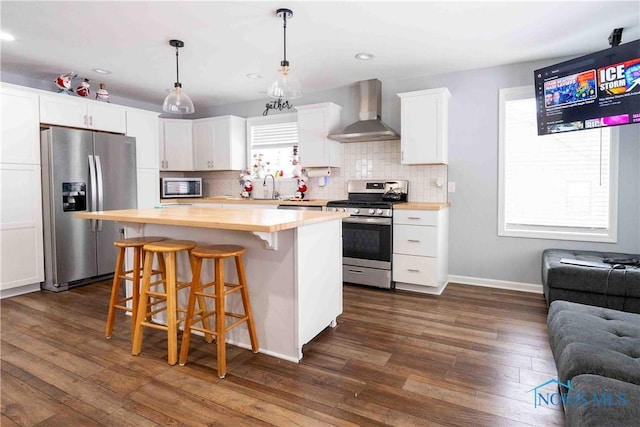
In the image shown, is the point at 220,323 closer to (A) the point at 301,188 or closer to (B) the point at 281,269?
(B) the point at 281,269

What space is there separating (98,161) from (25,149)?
65cm

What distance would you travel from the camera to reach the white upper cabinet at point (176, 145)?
18.6 ft

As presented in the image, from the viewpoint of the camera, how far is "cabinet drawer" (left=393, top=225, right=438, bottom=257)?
376cm

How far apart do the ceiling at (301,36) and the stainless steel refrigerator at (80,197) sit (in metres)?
0.84

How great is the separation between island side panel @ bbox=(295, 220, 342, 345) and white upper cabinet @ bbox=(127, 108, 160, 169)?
3242 mm

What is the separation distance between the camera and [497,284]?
4066 millimetres

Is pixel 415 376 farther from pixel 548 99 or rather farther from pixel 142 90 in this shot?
pixel 142 90

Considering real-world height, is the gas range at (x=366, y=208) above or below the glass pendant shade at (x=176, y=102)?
below

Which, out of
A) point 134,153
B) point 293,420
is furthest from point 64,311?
point 293,420

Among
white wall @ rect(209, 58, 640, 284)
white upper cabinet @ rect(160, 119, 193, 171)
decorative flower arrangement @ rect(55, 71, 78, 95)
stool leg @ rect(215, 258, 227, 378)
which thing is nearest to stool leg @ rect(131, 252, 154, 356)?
stool leg @ rect(215, 258, 227, 378)

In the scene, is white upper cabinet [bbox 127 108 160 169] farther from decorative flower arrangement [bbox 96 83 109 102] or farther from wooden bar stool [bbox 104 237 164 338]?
wooden bar stool [bbox 104 237 164 338]

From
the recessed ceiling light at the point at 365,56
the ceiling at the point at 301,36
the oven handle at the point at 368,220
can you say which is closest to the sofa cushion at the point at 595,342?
the oven handle at the point at 368,220

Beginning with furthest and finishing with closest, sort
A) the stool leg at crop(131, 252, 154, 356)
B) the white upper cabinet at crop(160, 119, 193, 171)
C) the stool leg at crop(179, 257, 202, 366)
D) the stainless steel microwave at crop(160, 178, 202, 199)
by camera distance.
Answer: the white upper cabinet at crop(160, 119, 193, 171)
the stainless steel microwave at crop(160, 178, 202, 199)
the stool leg at crop(131, 252, 154, 356)
the stool leg at crop(179, 257, 202, 366)

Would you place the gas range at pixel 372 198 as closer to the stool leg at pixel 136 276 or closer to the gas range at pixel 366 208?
the gas range at pixel 366 208
